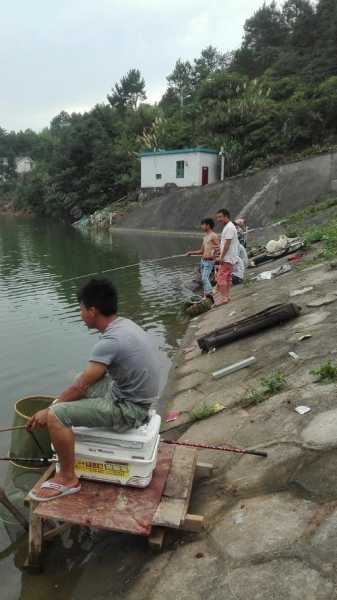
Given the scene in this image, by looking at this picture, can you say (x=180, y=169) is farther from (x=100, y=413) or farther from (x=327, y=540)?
(x=327, y=540)

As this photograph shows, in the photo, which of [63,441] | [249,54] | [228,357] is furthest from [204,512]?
[249,54]

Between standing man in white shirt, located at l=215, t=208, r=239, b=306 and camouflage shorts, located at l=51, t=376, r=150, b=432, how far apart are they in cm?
693

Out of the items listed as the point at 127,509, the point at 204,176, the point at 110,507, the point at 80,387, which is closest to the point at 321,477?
the point at 127,509

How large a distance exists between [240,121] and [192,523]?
42.9 m

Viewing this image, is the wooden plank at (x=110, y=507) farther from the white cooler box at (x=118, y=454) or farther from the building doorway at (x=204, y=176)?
the building doorway at (x=204, y=176)

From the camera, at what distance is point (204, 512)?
12.7 feet

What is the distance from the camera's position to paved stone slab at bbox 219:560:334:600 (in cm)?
269

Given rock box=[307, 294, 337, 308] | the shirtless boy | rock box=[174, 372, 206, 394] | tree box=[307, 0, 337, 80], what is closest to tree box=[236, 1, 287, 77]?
tree box=[307, 0, 337, 80]

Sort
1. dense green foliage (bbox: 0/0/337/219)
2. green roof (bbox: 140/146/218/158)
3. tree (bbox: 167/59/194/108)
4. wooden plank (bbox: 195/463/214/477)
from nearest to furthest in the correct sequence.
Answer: wooden plank (bbox: 195/463/214/477) → dense green foliage (bbox: 0/0/337/219) → green roof (bbox: 140/146/218/158) → tree (bbox: 167/59/194/108)

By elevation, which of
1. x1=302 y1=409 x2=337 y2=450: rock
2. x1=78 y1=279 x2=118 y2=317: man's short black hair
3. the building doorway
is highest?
the building doorway

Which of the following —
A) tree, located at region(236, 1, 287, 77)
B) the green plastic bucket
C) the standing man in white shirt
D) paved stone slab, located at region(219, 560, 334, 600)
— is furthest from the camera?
tree, located at region(236, 1, 287, 77)

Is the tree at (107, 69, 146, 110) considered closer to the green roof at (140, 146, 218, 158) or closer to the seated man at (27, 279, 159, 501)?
the green roof at (140, 146, 218, 158)

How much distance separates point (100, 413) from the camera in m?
3.78

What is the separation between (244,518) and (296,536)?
1.60 feet
